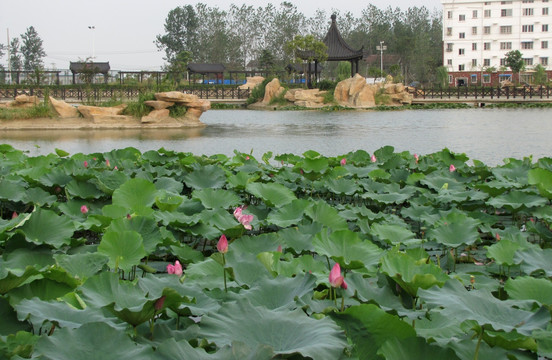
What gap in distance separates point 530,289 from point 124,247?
1.31 m

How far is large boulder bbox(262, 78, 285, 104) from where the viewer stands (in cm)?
3130

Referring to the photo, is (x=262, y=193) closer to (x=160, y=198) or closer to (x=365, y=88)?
(x=160, y=198)

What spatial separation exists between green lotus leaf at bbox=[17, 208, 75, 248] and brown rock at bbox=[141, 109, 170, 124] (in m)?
14.2

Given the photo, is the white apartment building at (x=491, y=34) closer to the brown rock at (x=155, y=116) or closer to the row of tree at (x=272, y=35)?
the row of tree at (x=272, y=35)

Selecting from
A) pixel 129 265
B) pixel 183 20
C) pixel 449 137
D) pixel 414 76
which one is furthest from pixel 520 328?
pixel 183 20

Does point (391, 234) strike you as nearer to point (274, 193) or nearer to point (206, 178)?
point (274, 193)

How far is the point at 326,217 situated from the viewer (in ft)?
8.84

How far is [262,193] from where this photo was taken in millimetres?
3201

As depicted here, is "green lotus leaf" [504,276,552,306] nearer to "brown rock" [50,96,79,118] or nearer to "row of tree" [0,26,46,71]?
"brown rock" [50,96,79,118]

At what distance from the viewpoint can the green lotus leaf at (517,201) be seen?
3045 mm

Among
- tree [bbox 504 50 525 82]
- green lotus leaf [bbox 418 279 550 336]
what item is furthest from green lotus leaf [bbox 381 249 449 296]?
tree [bbox 504 50 525 82]

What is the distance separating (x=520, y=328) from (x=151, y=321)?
84 cm

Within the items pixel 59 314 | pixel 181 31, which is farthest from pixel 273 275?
pixel 181 31

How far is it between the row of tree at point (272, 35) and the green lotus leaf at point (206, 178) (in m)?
50.1
